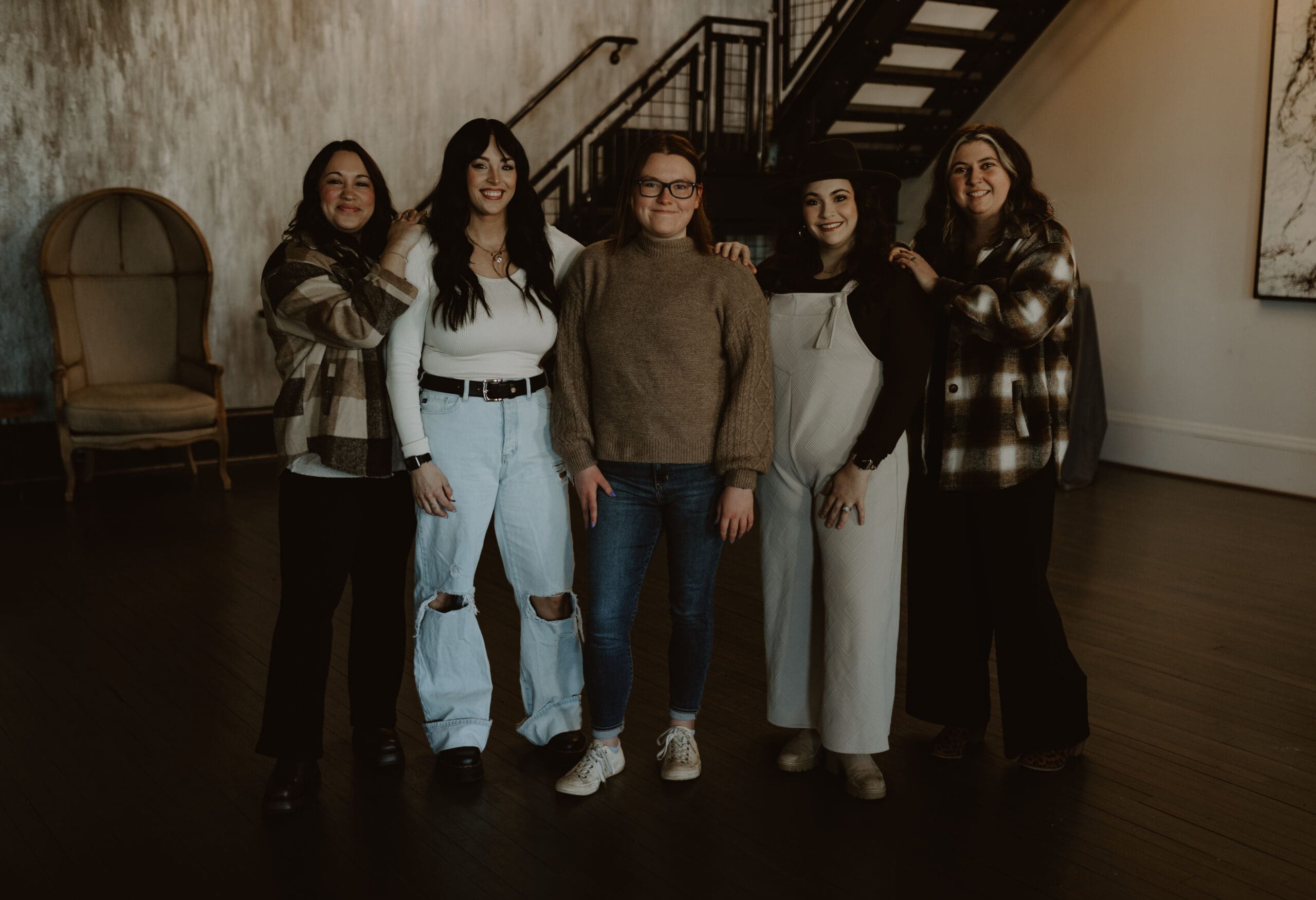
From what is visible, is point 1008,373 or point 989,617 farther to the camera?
point 989,617

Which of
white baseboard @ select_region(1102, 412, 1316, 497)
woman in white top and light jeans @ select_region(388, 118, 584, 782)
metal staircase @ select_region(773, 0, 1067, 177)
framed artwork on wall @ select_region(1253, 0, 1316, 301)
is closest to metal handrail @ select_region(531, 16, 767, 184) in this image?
metal staircase @ select_region(773, 0, 1067, 177)

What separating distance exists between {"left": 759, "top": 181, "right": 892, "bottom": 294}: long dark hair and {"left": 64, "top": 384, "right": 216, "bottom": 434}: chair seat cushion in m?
4.18

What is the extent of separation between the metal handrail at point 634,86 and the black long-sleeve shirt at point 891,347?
4.80 meters

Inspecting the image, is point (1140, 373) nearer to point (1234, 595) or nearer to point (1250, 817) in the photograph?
point (1234, 595)

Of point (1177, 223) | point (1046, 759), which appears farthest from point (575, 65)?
point (1046, 759)

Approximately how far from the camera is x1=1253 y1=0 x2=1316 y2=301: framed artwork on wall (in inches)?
221

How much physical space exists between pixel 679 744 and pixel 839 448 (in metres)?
0.82

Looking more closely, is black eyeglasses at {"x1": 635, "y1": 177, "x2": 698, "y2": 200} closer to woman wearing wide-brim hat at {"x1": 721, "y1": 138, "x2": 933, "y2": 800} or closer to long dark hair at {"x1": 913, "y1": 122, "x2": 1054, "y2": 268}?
woman wearing wide-brim hat at {"x1": 721, "y1": 138, "x2": 933, "y2": 800}

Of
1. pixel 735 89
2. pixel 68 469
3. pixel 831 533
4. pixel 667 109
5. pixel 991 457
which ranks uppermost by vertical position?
pixel 735 89

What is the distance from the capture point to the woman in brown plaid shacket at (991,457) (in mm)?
2562

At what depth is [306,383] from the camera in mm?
2482

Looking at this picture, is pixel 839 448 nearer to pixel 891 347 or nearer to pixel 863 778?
pixel 891 347

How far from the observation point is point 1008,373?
2.62m

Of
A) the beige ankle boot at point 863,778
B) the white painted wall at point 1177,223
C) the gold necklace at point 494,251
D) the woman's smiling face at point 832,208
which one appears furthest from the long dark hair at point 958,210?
the white painted wall at point 1177,223
